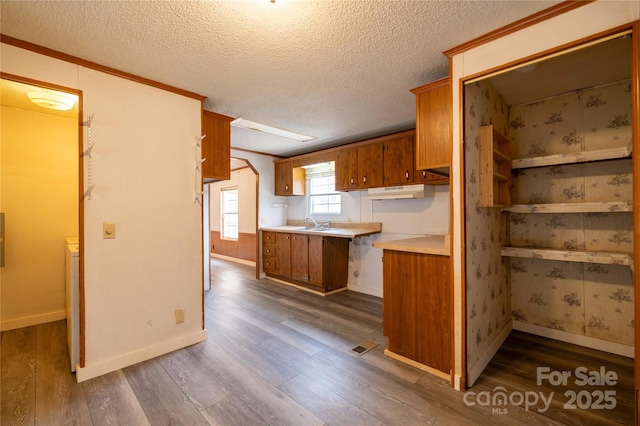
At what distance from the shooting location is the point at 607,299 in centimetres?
251

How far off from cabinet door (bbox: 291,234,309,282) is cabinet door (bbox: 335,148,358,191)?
1.03 metres

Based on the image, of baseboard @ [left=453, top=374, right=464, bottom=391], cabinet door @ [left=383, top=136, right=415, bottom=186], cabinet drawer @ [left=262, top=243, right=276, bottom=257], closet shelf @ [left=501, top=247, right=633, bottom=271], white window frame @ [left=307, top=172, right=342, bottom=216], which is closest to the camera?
baseboard @ [left=453, top=374, right=464, bottom=391]

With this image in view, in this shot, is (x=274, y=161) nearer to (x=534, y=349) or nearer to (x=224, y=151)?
(x=224, y=151)

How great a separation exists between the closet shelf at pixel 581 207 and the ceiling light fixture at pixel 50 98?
4.46m

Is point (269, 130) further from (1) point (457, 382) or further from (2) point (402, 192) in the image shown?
(1) point (457, 382)

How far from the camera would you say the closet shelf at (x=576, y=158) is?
7.41ft

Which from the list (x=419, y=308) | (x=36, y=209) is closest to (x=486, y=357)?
(x=419, y=308)

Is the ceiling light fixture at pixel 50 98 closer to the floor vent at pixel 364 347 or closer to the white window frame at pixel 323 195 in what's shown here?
the white window frame at pixel 323 195

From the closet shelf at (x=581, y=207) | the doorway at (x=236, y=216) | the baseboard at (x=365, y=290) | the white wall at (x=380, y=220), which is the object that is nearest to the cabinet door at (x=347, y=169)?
the white wall at (x=380, y=220)

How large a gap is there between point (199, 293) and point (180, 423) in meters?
1.22

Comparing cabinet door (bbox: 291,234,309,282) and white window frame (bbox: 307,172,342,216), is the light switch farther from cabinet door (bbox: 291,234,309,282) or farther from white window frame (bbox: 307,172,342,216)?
white window frame (bbox: 307,172,342,216)

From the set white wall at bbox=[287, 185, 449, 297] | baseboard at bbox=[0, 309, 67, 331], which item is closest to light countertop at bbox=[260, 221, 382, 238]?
white wall at bbox=[287, 185, 449, 297]

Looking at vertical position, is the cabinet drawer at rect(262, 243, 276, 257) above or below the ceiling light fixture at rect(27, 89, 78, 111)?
below

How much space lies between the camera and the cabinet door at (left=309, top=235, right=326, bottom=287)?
4250 millimetres
